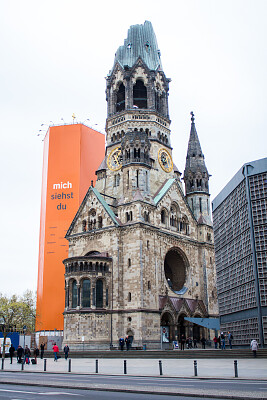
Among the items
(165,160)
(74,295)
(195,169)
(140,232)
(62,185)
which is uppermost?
(62,185)

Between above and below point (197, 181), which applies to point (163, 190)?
below

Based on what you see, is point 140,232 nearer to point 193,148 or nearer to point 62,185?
point 193,148

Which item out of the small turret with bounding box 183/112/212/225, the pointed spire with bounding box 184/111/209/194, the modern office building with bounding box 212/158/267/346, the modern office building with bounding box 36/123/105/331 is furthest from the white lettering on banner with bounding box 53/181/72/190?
the modern office building with bounding box 212/158/267/346

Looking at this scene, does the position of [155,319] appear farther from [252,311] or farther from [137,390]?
[137,390]

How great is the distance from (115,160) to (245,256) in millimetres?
29374

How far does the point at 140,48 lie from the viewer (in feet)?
209

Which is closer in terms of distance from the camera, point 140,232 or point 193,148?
point 140,232

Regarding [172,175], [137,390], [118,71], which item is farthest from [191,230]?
[137,390]

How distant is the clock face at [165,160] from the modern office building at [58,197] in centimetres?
1713

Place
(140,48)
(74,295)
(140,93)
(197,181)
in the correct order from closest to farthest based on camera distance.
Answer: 1. (74,295)
2. (197,181)
3. (140,48)
4. (140,93)

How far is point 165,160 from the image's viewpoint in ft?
200

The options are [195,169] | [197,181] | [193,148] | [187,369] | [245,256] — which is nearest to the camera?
[187,369]

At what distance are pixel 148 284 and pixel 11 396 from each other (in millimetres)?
36434

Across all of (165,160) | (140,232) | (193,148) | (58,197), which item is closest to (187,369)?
(140,232)
